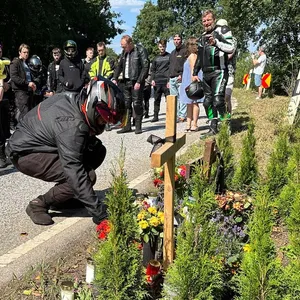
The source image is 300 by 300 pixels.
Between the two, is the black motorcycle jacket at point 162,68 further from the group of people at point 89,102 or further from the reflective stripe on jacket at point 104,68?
the reflective stripe on jacket at point 104,68

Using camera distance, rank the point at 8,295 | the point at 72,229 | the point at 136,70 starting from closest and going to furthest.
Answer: the point at 8,295
the point at 72,229
the point at 136,70

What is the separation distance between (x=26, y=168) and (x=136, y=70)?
5065mm

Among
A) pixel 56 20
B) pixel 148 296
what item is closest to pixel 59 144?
pixel 148 296

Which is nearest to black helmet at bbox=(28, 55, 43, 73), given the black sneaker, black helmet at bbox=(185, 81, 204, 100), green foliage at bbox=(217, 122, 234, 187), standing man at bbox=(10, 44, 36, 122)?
standing man at bbox=(10, 44, 36, 122)

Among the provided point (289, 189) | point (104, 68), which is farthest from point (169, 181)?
point (104, 68)

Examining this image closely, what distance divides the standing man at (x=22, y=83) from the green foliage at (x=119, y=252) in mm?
6750

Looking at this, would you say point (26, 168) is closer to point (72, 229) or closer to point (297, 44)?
point (72, 229)

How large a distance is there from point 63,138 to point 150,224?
124 cm

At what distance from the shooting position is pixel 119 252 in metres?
2.48

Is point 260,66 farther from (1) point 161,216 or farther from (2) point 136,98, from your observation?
(1) point 161,216

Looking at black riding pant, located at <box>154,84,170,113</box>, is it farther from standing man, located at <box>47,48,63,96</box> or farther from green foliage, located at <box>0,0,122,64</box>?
green foliage, located at <box>0,0,122,64</box>

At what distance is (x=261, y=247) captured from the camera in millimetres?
2404

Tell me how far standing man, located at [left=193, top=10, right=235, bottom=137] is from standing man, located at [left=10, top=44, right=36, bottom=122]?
3420mm

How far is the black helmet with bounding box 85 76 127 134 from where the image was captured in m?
3.91
